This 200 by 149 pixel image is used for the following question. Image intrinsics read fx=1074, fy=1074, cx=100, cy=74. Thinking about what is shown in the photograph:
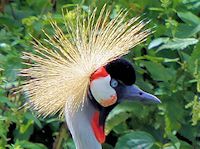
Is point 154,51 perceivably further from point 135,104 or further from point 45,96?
point 45,96

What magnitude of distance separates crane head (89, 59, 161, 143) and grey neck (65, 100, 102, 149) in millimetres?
17

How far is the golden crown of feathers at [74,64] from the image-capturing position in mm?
3088

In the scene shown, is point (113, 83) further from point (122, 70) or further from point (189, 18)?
point (189, 18)

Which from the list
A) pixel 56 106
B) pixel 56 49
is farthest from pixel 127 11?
pixel 56 106

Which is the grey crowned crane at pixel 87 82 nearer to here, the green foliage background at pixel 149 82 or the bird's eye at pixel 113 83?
the bird's eye at pixel 113 83

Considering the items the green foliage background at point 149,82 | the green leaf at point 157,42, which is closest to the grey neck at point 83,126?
the green foliage background at point 149,82

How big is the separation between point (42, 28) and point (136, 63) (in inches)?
15.5

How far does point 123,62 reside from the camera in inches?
120

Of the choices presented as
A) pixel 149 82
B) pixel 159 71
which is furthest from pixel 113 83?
pixel 149 82

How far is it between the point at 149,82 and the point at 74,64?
1253mm

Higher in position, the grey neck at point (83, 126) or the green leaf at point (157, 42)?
the green leaf at point (157, 42)

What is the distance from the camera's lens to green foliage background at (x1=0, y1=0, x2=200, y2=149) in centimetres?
402

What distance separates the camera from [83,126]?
312 centimetres

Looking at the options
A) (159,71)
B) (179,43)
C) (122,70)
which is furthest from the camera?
(159,71)
